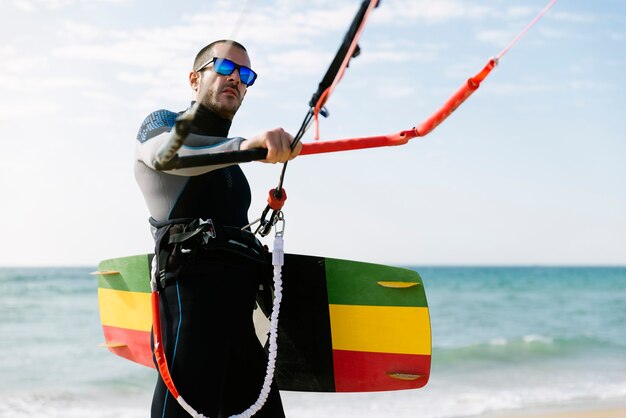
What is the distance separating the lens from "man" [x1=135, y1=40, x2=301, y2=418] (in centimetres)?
231

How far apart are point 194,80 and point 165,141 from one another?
68cm

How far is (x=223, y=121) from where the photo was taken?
243 cm

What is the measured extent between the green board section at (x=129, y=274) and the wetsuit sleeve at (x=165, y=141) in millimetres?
950

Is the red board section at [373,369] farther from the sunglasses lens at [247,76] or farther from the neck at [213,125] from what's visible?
the sunglasses lens at [247,76]

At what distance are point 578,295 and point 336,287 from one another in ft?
88.5

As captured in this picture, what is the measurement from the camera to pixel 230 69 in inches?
91.9

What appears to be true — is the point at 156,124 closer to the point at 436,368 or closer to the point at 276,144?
the point at 276,144

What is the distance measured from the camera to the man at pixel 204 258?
7.59 feet

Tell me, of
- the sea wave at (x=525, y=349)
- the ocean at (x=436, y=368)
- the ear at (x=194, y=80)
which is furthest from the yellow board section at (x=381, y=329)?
the sea wave at (x=525, y=349)

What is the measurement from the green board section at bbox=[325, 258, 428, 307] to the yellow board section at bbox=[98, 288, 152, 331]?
822 millimetres

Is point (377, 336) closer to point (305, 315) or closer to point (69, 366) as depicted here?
point (305, 315)

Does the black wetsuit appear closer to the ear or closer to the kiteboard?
the ear

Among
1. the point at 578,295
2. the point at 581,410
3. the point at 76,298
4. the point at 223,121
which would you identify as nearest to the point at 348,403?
the point at 581,410

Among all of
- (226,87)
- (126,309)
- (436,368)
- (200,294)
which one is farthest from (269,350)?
(436,368)
